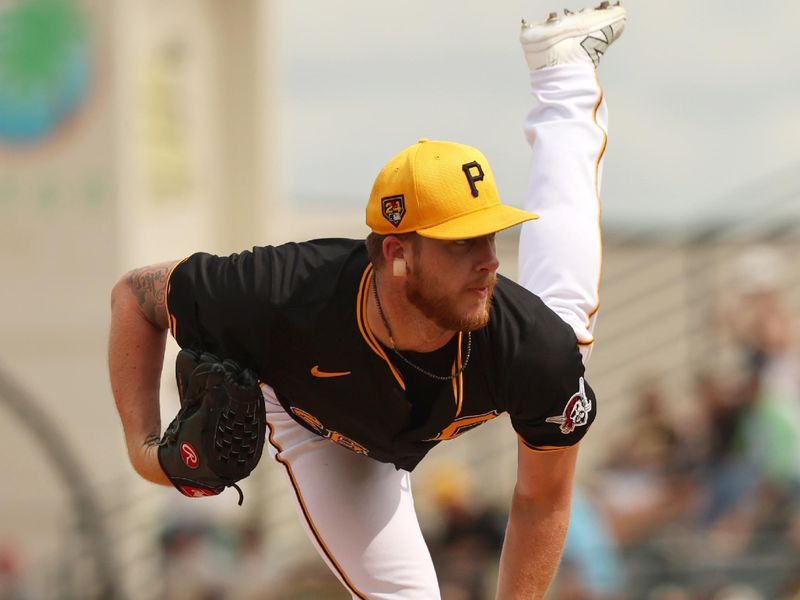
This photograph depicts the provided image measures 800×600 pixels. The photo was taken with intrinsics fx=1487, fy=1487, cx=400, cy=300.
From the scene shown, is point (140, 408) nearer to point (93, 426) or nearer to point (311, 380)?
point (311, 380)

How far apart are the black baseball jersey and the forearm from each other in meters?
0.26

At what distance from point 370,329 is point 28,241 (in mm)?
8956

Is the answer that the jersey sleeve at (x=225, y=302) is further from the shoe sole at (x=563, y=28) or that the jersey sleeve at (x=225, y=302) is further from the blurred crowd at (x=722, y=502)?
the blurred crowd at (x=722, y=502)

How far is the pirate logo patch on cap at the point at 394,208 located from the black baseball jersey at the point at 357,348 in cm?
25

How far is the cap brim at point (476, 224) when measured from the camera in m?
3.84

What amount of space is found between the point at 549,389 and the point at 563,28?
1316 millimetres

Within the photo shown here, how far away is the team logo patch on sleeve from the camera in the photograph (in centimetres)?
417

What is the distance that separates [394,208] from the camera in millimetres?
3959

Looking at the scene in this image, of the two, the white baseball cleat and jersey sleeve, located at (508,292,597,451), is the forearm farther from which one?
the white baseball cleat

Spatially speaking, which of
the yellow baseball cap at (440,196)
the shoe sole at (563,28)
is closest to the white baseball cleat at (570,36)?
the shoe sole at (563,28)

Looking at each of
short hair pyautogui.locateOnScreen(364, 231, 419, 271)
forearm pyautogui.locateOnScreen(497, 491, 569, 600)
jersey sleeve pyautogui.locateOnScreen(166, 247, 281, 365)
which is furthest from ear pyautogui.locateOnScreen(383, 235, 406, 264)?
forearm pyautogui.locateOnScreen(497, 491, 569, 600)

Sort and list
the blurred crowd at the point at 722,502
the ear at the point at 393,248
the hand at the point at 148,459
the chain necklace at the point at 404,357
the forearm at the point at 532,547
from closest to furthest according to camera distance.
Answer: the ear at the point at 393,248, the chain necklace at the point at 404,357, the hand at the point at 148,459, the forearm at the point at 532,547, the blurred crowd at the point at 722,502

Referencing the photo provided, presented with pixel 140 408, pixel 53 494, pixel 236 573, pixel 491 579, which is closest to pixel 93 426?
pixel 53 494

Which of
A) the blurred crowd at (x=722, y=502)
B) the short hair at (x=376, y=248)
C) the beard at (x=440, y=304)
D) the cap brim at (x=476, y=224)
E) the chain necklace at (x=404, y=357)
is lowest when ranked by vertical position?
the blurred crowd at (x=722, y=502)
